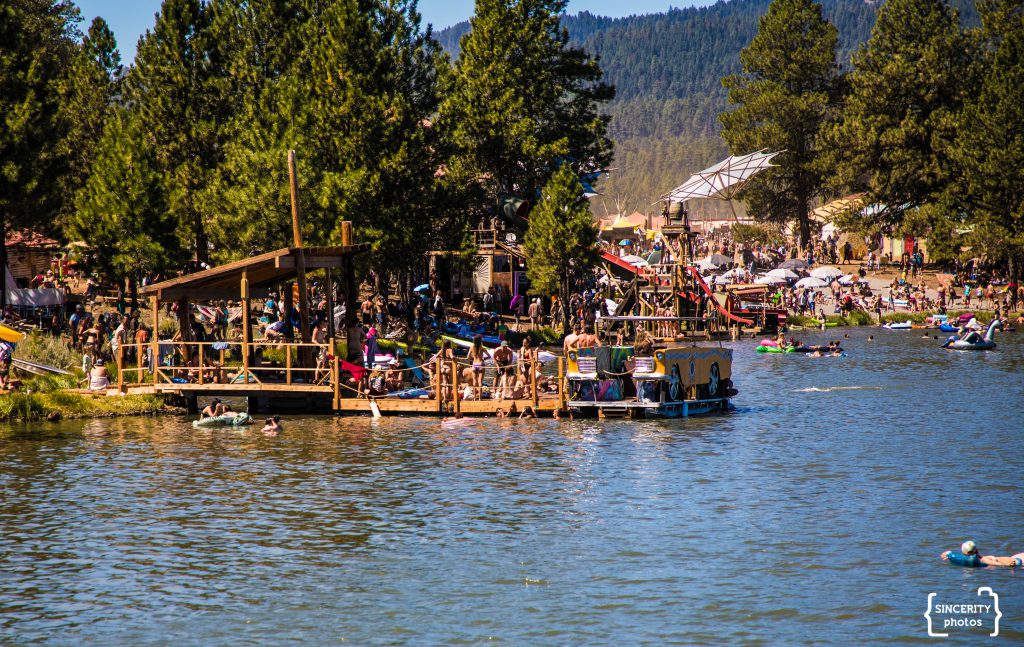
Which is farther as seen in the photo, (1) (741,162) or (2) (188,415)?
(1) (741,162)

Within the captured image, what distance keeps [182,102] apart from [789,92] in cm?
5639

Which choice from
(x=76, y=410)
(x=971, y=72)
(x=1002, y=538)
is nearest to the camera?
(x=1002, y=538)

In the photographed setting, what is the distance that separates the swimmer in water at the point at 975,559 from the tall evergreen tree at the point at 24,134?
41.7 m

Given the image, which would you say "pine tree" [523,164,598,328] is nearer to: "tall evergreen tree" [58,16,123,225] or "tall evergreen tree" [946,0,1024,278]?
"tall evergreen tree" [58,16,123,225]

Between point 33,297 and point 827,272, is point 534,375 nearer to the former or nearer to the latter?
point 33,297

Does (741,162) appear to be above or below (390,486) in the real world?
above

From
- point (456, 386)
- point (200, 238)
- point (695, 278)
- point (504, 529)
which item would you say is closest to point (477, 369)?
point (456, 386)

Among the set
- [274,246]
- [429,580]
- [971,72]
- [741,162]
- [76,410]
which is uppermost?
[971,72]

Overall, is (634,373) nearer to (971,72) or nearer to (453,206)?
(453,206)

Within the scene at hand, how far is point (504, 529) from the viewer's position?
70.6 feet

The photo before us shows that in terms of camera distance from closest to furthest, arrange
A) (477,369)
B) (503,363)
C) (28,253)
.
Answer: (477,369) → (503,363) → (28,253)

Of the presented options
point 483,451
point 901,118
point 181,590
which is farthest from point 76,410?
point 901,118

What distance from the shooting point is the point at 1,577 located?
61.5 ft

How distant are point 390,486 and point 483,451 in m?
4.62
